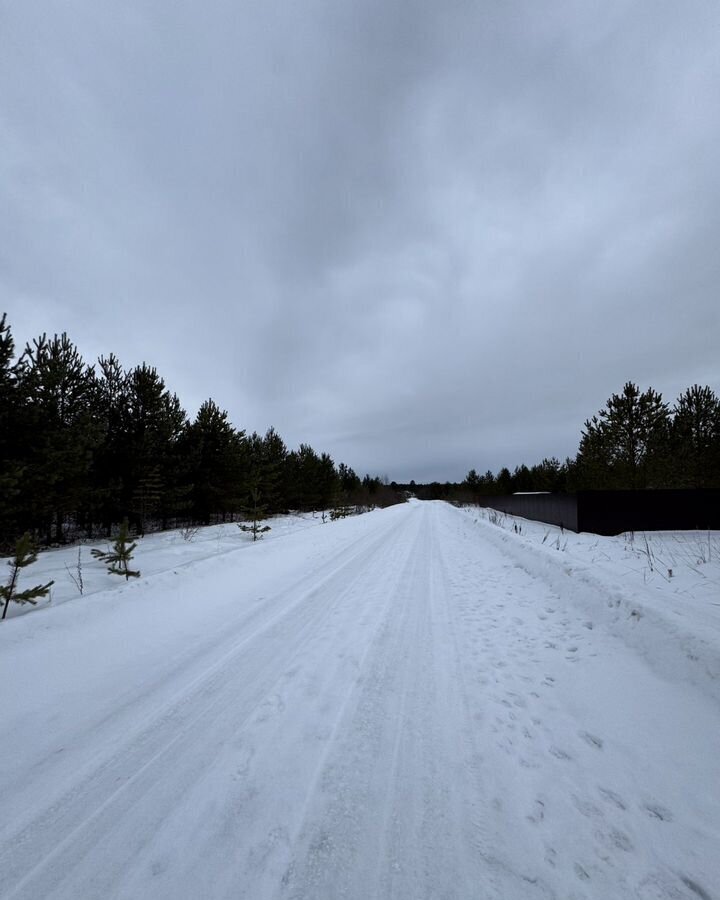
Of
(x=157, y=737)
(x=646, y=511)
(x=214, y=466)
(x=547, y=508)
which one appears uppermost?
(x=214, y=466)

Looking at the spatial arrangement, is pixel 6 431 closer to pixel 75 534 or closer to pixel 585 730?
pixel 75 534

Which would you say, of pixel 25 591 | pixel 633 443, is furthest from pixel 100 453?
pixel 633 443

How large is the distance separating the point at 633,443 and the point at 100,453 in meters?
28.1

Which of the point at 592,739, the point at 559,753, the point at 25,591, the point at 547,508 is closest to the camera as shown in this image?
the point at 559,753

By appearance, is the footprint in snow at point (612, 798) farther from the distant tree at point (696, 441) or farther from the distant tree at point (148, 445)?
the distant tree at point (696, 441)

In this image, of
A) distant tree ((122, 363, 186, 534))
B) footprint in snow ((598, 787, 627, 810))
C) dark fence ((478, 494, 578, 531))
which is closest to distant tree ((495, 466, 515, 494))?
dark fence ((478, 494, 578, 531))

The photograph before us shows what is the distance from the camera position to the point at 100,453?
1522cm

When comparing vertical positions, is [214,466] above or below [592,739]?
above

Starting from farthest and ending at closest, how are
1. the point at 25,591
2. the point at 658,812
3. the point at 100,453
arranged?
the point at 100,453, the point at 25,591, the point at 658,812

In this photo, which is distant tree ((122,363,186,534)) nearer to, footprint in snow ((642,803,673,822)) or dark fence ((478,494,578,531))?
footprint in snow ((642,803,673,822))

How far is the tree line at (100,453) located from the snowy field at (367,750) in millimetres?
9269

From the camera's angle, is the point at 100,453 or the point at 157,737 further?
the point at 100,453

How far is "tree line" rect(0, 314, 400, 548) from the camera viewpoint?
37.7 ft

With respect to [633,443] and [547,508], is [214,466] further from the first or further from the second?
[633,443]
